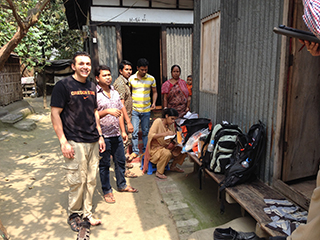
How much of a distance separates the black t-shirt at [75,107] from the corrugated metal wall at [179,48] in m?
5.77

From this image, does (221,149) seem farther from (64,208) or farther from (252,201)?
(64,208)

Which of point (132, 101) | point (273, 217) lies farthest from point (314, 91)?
point (132, 101)

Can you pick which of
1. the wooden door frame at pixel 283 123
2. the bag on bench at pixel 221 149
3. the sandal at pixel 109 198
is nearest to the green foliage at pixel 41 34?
the sandal at pixel 109 198

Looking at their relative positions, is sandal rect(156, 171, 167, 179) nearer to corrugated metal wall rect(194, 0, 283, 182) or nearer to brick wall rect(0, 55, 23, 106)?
corrugated metal wall rect(194, 0, 283, 182)

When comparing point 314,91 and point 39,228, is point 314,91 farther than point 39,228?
No

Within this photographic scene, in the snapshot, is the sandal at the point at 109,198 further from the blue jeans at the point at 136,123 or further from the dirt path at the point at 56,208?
the blue jeans at the point at 136,123

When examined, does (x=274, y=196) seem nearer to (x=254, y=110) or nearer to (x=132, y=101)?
(x=254, y=110)

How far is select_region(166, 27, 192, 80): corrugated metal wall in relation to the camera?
861 cm

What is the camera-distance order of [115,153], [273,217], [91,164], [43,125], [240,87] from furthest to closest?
[43,125]
[115,153]
[240,87]
[91,164]
[273,217]

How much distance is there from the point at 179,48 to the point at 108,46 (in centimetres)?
252

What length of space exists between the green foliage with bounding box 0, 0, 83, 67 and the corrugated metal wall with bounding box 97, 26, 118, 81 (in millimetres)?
1401

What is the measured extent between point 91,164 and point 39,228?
120 centimetres

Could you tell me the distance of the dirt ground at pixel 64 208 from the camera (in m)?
3.41

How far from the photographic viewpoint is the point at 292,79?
9.59 ft
